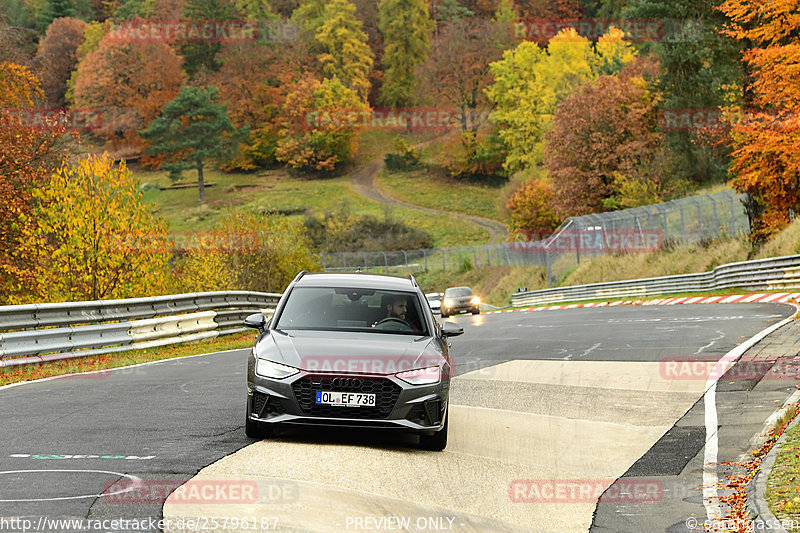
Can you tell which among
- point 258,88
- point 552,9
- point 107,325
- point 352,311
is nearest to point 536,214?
point 107,325

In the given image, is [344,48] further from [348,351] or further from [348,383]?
[348,383]

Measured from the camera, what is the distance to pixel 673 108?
57.8 metres

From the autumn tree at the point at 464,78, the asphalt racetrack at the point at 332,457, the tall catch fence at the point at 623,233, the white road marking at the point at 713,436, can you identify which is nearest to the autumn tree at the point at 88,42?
the autumn tree at the point at 464,78

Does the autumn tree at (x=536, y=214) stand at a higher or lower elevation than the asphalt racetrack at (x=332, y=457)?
lower

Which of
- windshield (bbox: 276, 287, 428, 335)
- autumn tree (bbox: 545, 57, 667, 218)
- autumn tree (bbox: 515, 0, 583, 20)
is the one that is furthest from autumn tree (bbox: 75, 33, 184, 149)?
windshield (bbox: 276, 287, 428, 335)

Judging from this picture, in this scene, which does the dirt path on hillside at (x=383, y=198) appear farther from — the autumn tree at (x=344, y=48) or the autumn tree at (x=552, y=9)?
the autumn tree at (x=552, y=9)

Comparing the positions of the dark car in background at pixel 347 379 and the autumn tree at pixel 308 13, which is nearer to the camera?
the dark car in background at pixel 347 379

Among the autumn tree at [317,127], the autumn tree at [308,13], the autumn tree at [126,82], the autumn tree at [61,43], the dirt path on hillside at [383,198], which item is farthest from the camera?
the autumn tree at [61,43]

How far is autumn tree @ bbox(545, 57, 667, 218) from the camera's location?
62.7 meters

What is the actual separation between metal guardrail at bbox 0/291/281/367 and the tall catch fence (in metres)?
24.5

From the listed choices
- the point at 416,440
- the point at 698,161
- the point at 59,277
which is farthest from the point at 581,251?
the point at 416,440

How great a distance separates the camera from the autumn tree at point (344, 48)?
455 ft

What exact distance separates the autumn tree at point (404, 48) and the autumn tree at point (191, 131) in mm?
32571

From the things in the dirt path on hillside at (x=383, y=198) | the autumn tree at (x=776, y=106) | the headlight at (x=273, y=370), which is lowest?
the dirt path on hillside at (x=383, y=198)
